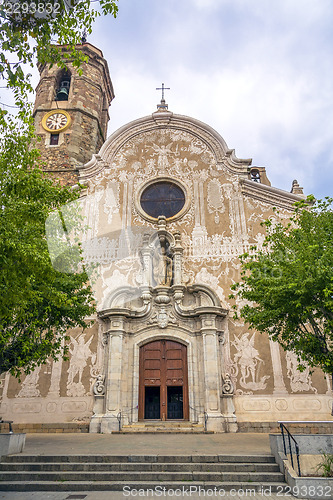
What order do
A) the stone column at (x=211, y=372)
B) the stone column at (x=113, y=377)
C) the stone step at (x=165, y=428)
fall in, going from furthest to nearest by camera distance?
the stone column at (x=113, y=377), the stone column at (x=211, y=372), the stone step at (x=165, y=428)

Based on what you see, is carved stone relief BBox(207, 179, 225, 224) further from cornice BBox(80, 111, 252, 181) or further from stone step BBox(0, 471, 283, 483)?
stone step BBox(0, 471, 283, 483)

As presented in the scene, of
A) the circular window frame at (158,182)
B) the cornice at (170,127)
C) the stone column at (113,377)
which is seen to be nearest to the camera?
the stone column at (113,377)

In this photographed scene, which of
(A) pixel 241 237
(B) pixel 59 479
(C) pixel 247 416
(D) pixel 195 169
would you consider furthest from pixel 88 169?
(B) pixel 59 479

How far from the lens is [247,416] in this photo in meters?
12.9

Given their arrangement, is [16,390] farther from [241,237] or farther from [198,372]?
[241,237]

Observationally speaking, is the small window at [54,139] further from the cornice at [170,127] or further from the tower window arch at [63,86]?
the cornice at [170,127]

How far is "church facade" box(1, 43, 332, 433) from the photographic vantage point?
13.1m

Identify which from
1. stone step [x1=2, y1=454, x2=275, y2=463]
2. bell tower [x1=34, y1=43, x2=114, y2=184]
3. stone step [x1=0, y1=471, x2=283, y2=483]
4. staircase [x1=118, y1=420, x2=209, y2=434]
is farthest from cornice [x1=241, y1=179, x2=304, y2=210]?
stone step [x1=0, y1=471, x2=283, y2=483]

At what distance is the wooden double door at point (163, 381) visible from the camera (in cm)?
1344

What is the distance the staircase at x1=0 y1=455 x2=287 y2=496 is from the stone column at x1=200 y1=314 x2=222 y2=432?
16.8ft

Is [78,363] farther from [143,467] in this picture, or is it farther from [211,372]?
[143,467]

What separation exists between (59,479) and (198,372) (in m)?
7.06

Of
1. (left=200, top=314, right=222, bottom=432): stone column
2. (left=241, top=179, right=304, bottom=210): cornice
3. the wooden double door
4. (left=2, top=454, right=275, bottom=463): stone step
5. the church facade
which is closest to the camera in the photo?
(left=2, top=454, right=275, bottom=463): stone step

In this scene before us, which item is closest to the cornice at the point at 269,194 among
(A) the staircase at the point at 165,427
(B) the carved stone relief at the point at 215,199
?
(B) the carved stone relief at the point at 215,199
